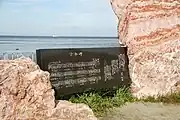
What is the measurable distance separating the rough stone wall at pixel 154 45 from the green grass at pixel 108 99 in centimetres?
19

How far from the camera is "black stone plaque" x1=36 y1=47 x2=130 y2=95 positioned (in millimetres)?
7266

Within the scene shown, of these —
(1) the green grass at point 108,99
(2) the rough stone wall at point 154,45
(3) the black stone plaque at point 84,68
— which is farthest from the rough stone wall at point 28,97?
(2) the rough stone wall at point 154,45

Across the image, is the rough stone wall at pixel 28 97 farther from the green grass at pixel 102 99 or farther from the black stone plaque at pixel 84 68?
the green grass at pixel 102 99

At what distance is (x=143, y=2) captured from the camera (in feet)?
30.2

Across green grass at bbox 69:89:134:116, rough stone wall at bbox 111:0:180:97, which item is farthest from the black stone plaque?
rough stone wall at bbox 111:0:180:97

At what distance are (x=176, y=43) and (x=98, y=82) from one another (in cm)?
207

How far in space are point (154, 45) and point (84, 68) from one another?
191 centimetres

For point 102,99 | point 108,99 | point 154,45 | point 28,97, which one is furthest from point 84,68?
point 28,97

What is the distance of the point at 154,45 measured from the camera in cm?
895

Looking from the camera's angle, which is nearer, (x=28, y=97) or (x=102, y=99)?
(x=28, y=97)

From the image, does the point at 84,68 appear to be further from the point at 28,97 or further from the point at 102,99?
the point at 28,97

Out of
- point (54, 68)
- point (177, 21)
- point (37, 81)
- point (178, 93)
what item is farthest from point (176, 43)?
point (37, 81)

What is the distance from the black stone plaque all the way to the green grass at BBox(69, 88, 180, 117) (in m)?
0.16

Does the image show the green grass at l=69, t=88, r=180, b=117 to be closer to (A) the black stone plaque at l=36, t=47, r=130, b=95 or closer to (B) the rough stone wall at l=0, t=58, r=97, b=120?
(A) the black stone plaque at l=36, t=47, r=130, b=95
